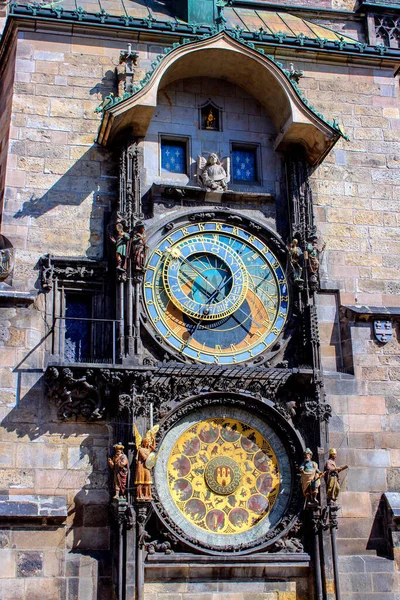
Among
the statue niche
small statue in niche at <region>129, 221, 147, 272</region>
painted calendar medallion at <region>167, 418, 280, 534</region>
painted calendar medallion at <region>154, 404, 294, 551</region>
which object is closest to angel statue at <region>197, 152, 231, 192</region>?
the statue niche

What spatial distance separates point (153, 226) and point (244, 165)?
1.83m

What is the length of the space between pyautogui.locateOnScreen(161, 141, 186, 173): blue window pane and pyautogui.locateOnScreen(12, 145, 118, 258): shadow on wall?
2.40ft

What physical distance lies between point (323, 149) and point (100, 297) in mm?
3674

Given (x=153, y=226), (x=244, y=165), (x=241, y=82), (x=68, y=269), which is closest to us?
(x=68, y=269)

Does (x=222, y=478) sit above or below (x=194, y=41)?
below

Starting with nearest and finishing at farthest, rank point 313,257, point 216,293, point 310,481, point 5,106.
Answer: point 310,481 → point 216,293 → point 313,257 → point 5,106

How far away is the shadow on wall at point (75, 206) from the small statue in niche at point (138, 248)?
1.78 ft

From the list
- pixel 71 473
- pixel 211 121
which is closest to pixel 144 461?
pixel 71 473

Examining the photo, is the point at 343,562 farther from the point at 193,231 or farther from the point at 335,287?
the point at 193,231

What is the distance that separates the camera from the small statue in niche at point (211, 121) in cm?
1449

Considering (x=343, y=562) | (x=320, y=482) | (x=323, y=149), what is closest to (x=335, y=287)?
(x=323, y=149)

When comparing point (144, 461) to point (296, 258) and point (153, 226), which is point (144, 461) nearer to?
point (153, 226)

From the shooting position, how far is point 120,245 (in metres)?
13.0

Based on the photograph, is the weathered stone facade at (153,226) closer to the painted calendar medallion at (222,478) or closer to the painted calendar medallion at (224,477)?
the painted calendar medallion at (222,478)
